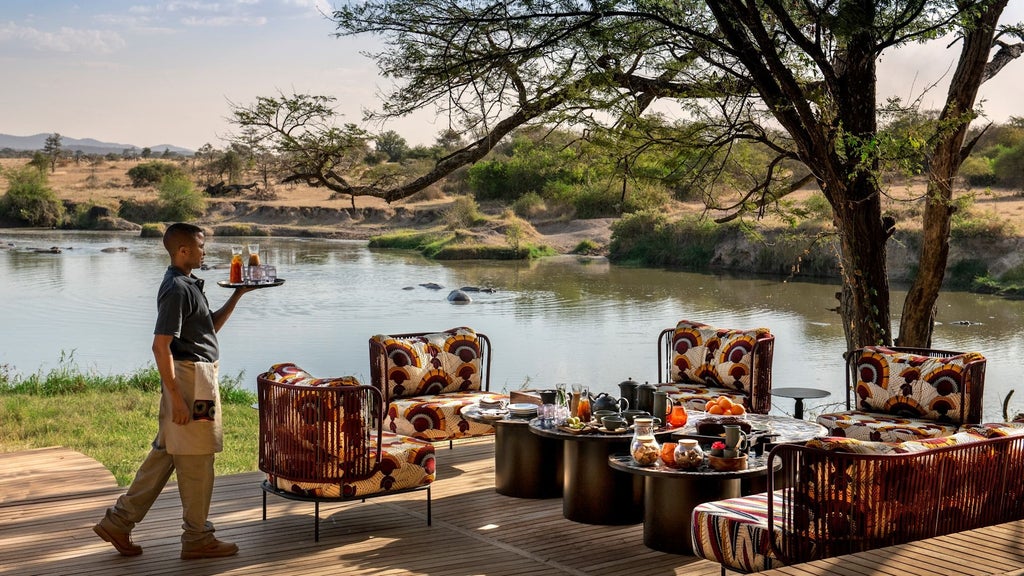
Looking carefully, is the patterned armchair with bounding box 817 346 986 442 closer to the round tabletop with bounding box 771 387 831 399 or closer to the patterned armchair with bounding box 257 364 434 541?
the round tabletop with bounding box 771 387 831 399

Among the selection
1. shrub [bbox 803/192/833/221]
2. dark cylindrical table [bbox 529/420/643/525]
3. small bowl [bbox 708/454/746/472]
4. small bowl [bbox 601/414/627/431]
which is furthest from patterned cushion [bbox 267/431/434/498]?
shrub [bbox 803/192/833/221]

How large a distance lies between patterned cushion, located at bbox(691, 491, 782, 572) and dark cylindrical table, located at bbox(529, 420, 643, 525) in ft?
3.41

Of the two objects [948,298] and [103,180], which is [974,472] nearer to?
[948,298]

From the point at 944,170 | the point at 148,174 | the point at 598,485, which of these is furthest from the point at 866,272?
the point at 148,174

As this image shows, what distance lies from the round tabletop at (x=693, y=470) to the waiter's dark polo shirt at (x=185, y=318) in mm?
1768

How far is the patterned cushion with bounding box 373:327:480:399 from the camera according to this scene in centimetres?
643

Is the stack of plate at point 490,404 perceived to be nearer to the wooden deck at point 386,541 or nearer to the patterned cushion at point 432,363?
the wooden deck at point 386,541

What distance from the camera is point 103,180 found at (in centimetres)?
5397

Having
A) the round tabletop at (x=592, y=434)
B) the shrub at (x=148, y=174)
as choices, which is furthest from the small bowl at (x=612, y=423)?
the shrub at (x=148, y=174)

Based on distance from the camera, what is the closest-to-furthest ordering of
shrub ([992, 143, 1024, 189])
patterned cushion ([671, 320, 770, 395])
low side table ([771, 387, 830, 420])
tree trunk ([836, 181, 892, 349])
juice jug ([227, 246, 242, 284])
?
juice jug ([227, 246, 242, 284])
patterned cushion ([671, 320, 770, 395])
low side table ([771, 387, 830, 420])
tree trunk ([836, 181, 892, 349])
shrub ([992, 143, 1024, 189])

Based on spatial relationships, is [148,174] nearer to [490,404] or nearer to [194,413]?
[490,404]

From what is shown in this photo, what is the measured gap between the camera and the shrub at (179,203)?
42781 mm

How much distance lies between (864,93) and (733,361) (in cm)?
Result: 232

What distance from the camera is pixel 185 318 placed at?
13.7 ft
